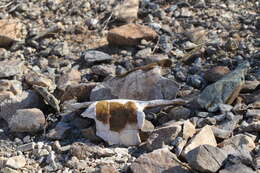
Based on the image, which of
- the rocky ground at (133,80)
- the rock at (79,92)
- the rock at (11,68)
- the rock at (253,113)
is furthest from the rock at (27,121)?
the rock at (253,113)

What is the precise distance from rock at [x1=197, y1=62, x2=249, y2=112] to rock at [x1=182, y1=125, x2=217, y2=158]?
29 centimetres

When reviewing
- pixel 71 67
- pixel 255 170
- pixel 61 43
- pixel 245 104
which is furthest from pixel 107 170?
pixel 61 43

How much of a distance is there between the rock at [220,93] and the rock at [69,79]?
0.87 meters

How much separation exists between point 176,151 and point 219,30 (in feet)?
4.60

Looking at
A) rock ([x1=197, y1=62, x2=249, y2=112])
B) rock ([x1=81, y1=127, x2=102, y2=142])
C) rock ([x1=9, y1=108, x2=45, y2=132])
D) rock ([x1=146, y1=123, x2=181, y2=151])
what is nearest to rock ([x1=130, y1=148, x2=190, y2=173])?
rock ([x1=146, y1=123, x2=181, y2=151])

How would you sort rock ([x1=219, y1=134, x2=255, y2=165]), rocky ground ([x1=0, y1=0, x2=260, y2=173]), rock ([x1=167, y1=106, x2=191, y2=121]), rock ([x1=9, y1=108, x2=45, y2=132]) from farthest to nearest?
rock ([x1=9, y1=108, x2=45, y2=132]) → rock ([x1=167, y1=106, x2=191, y2=121]) → rocky ground ([x1=0, y1=0, x2=260, y2=173]) → rock ([x1=219, y1=134, x2=255, y2=165])

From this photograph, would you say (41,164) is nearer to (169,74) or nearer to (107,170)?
(107,170)

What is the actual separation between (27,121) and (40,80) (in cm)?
42

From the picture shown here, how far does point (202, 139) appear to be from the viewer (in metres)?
2.82

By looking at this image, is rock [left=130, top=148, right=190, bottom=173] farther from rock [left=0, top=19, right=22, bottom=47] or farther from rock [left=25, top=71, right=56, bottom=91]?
rock [left=0, top=19, right=22, bottom=47]

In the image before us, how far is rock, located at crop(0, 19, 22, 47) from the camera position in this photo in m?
4.07

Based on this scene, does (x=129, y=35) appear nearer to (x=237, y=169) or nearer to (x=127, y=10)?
(x=127, y=10)

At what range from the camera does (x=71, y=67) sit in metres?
3.79

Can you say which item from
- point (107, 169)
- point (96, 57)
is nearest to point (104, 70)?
point (96, 57)
